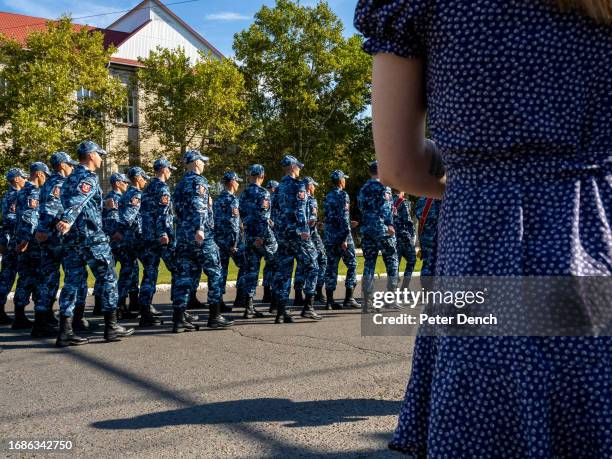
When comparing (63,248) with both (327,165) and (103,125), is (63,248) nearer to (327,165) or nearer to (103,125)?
(103,125)

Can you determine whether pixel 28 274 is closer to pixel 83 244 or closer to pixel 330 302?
pixel 83 244

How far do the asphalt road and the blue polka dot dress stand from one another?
260 cm

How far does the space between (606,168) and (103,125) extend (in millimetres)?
29984

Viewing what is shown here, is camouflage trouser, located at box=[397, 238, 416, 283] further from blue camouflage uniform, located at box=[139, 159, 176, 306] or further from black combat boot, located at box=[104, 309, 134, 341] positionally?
black combat boot, located at box=[104, 309, 134, 341]

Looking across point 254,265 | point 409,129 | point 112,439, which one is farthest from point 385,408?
point 254,265

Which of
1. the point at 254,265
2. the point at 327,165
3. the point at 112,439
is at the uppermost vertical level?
the point at 327,165

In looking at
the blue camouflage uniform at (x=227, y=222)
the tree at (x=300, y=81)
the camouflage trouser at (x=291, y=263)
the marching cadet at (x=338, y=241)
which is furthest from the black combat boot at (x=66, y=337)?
the tree at (x=300, y=81)

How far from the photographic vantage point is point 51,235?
7.96 metres

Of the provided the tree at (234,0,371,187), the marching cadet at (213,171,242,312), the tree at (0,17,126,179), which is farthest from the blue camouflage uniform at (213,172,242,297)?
the tree at (234,0,371,187)

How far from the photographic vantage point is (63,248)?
7348 millimetres

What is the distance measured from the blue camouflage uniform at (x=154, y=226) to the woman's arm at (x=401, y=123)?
7.59m

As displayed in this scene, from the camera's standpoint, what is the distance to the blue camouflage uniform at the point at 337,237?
10.7 metres

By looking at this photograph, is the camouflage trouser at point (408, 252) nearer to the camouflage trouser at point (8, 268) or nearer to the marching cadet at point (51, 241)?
the marching cadet at point (51, 241)

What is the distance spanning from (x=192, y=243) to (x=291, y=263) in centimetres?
160
